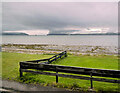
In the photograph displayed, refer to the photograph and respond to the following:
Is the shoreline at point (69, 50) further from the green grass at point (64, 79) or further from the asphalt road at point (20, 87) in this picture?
the asphalt road at point (20, 87)

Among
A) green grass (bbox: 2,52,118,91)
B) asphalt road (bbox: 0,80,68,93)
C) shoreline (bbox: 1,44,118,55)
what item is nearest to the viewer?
asphalt road (bbox: 0,80,68,93)

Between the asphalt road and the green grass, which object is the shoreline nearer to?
the green grass

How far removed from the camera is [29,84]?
625 centimetres

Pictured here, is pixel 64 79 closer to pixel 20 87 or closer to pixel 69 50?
pixel 20 87

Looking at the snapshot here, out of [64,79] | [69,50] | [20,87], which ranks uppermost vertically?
[69,50]

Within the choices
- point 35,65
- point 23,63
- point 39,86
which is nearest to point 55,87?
point 39,86

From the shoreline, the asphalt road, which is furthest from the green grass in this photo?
the shoreline

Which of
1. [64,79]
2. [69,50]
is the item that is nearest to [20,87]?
[64,79]

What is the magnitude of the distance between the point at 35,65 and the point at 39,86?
1.36m

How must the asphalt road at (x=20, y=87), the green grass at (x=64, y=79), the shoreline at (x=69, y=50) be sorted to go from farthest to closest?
1. the shoreline at (x=69, y=50)
2. the green grass at (x=64, y=79)
3. the asphalt road at (x=20, y=87)

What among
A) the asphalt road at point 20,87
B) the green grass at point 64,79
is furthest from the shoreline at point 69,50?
the asphalt road at point 20,87

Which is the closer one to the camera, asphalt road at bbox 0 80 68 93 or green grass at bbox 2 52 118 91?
asphalt road at bbox 0 80 68 93

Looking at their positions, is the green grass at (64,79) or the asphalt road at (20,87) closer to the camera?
the asphalt road at (20,87)

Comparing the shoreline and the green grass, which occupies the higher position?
the shoreline
